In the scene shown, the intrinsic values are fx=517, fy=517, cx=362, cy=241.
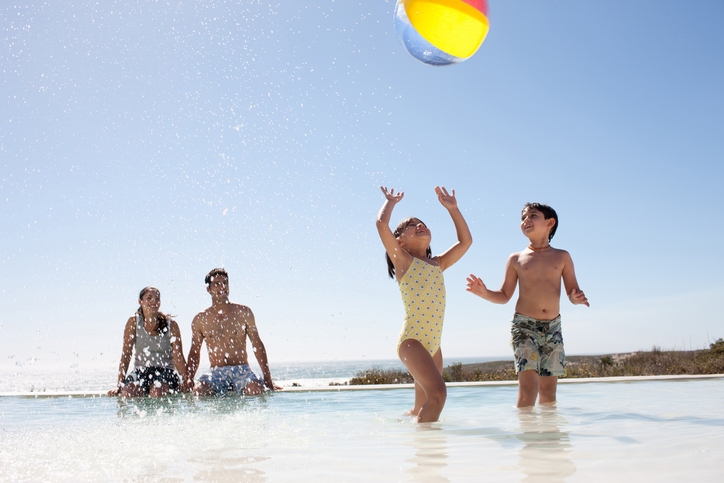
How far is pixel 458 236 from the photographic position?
512cm

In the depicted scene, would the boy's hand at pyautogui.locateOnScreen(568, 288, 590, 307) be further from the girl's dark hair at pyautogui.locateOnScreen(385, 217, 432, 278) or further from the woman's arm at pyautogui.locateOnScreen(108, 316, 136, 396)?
the woman's arm at pyautogui.locateOnScreen(108, 316, 136, 396)

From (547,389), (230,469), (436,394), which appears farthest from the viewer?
(547,389)

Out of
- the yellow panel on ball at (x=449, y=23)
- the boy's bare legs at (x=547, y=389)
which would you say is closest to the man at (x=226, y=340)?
the boy's bare legs at (x=547, y=389)

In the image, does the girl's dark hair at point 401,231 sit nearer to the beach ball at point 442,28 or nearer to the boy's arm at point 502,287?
the boy's arm at point 502,287

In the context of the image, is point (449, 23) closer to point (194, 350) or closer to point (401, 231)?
point (401, 231)

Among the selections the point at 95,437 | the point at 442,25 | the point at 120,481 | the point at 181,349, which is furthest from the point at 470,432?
the point at 181,349

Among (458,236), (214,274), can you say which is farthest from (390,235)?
(214,274)

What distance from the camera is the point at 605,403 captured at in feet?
17.4

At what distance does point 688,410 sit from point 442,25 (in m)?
4.22

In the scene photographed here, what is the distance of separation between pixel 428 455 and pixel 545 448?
2.06ft

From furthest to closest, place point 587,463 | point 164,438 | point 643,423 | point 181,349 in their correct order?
point 181,349 < point 643,423 < point 164,438 < point 587,463

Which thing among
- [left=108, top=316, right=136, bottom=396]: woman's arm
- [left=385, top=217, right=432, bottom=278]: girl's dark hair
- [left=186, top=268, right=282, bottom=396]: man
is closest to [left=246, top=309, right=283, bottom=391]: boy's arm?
[left=186, top=268, right=282, bottom=396]: man

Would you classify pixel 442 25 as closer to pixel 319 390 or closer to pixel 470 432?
pixel 470 432

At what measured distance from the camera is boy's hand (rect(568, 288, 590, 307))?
481cm
